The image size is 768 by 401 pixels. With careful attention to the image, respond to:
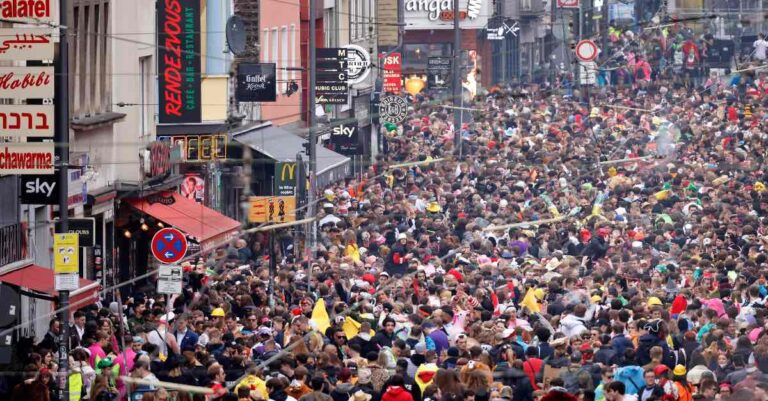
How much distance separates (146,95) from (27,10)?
1116 centimetres

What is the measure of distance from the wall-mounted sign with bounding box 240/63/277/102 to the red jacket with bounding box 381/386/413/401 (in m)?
20.8

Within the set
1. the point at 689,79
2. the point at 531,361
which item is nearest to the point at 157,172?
the point at 531,361

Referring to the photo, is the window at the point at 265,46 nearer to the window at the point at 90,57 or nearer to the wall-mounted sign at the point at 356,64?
the wall-mounted sign at the point at 356,64

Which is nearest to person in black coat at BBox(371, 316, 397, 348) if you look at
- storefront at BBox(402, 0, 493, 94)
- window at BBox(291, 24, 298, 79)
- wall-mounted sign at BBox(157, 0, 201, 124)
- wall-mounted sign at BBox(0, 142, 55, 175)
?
wall-mounted sign at BBox(0, 142, 55, 175)

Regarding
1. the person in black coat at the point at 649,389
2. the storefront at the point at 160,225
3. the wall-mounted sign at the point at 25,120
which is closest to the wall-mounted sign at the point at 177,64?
the storefront at the point at 160,225

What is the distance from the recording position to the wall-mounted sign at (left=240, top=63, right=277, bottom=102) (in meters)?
38.0

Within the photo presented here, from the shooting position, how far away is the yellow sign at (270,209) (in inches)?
1195

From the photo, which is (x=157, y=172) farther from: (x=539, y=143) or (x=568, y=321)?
(x=539, y=143)

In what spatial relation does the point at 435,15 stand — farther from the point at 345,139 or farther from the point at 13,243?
the point at 13,243

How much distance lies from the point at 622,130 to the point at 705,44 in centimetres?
2182

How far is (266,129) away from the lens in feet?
140

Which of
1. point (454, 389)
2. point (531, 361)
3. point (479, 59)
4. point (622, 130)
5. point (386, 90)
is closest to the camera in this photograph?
point (454, 389)

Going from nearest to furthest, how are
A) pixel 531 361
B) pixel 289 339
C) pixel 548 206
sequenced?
pixel 531 361, pixel 289 339, pixel 548 206

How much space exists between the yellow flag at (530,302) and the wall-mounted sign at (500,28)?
58.4 metres
